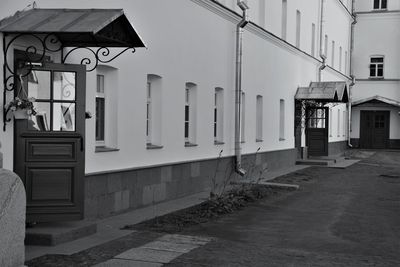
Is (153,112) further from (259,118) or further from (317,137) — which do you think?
(317,137)

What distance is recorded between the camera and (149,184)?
12812 mm

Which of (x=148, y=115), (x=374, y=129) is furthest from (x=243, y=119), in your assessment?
(x=374, y=129)

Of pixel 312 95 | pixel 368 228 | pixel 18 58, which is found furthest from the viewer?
pixel 312 95

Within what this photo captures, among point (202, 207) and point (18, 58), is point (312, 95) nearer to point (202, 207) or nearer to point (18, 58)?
point (202, 207)

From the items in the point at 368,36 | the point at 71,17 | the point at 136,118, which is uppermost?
the point at 368,36

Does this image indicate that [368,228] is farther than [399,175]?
No

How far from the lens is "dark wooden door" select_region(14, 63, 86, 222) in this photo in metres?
8.86

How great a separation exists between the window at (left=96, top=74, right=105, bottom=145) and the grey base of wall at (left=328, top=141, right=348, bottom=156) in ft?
82.9

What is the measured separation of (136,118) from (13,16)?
403 centimetres

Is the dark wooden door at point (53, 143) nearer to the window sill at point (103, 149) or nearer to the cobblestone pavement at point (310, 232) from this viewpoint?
the window sill at point (103, 149)

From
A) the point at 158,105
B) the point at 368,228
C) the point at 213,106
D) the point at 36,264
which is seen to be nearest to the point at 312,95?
the point at 213,106

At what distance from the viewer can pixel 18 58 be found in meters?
8.89

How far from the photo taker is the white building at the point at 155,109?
8.95m

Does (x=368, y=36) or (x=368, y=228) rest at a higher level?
(x=368, y=36)
